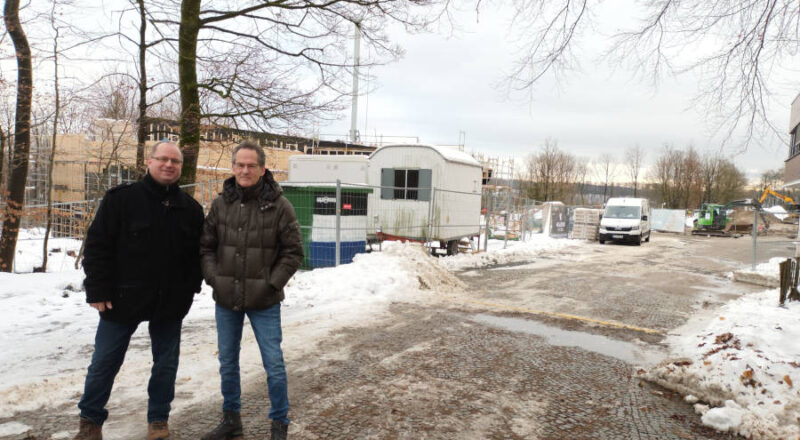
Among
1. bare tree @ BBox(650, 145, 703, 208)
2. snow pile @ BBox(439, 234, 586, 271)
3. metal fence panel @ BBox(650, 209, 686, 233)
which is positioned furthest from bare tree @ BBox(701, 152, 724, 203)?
snow pile @ BBox(439, 234, 586, 271)

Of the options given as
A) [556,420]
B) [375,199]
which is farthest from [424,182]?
[556,420]

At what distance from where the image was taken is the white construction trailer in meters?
14.1

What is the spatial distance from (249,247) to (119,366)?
3.73 ft

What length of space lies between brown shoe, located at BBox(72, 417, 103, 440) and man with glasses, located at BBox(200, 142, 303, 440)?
0.69 meters

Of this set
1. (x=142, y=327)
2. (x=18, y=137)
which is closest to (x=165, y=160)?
(x=142, y=327)

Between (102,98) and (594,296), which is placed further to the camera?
(102,98)

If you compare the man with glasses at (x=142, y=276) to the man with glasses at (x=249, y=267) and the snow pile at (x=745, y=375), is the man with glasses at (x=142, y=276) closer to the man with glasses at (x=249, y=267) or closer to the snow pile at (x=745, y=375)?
the man with glasses at (x=249, y=267)

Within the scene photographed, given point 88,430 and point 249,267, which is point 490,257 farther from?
point 88,430

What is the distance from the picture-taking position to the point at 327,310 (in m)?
7.03

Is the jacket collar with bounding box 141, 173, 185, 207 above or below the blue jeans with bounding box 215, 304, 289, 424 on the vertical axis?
above

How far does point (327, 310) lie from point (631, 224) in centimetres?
2039

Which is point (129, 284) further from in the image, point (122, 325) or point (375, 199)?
point (375, 199)

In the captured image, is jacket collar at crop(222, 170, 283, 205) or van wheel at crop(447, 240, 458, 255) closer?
jacket collar at crop(222, 170, 283, 205)

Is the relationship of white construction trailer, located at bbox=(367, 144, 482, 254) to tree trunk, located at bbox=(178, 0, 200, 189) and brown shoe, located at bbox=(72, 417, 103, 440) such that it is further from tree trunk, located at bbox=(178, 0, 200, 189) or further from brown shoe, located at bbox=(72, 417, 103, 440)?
brown shoe, located at bbox=(72, 417, 103, 440)
